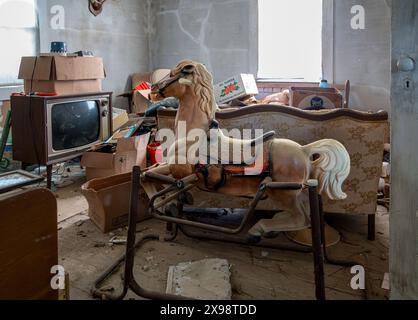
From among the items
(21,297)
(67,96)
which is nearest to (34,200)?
(21,297)

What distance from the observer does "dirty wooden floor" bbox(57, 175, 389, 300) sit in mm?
1951

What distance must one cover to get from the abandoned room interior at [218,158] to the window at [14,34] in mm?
16

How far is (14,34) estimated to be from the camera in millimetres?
4047

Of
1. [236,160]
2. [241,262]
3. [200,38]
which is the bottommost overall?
[241,262]

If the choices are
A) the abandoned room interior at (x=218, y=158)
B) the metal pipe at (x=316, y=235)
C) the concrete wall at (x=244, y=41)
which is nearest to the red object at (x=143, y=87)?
the abandoned room interior at (x=218, y=158)

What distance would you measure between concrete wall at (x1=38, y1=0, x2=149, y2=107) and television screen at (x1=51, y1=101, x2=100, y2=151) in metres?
1.23

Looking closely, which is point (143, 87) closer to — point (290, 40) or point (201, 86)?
point (290, 40)

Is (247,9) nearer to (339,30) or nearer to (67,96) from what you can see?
(339,30)

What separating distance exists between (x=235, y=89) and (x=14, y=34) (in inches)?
90.2

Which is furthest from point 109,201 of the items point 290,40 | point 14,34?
point 290,40

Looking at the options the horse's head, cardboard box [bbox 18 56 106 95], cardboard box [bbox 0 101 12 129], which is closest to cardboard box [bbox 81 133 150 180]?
cardboard box [bbox 18 56 106 95]

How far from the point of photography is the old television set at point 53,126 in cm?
318

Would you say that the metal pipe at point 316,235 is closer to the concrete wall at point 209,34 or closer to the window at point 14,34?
the window at point 14,34

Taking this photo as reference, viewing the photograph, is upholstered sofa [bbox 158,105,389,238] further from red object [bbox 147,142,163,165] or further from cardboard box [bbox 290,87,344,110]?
cardboard box [bbox 290,87,344,110]
